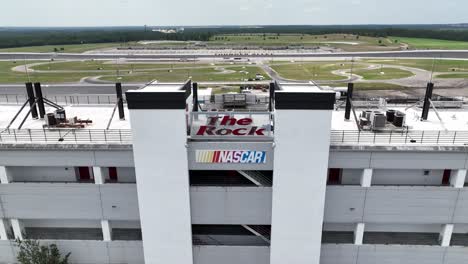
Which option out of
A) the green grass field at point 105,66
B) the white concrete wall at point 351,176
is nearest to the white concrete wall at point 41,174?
the white concrete wall at point 351,176

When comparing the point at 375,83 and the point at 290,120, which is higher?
the point at 290,120

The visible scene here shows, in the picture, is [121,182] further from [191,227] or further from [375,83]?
[375,83]

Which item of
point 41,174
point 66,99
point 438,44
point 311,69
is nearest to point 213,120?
point 41,174

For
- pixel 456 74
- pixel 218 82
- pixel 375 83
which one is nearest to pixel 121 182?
pixel 218 82

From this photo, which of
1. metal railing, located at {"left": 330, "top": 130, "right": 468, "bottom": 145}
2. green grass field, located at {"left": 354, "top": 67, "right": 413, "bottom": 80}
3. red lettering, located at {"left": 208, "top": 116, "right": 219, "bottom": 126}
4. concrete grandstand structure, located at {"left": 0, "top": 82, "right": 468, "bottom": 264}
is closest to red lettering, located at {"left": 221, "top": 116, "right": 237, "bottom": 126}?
concrete grandstand structure, located at {"left": 0, "top": 82, "right": 468, "bottom": 264}

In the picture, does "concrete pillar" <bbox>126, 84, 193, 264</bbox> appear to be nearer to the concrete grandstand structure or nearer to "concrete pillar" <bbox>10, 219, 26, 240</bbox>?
the concrete grandstand structure

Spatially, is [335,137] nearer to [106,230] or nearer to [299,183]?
[299,183]
